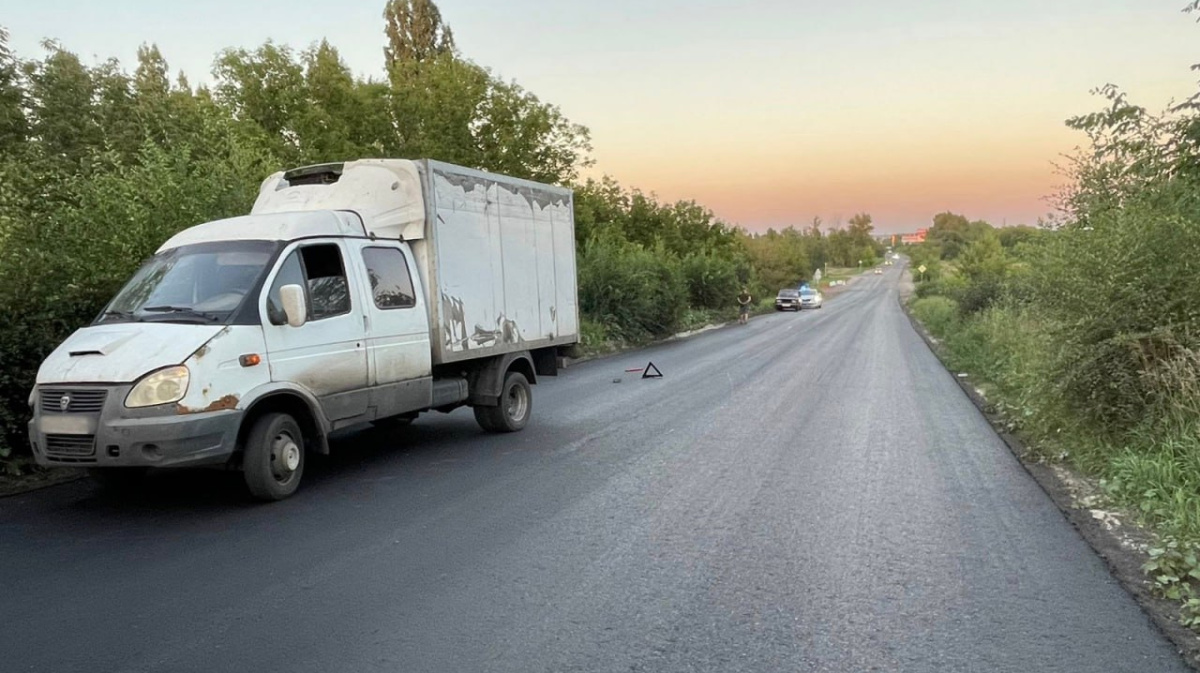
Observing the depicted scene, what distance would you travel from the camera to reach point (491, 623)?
449 cm

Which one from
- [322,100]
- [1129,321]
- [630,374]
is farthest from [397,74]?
[1129,321]

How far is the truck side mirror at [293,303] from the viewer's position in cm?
694

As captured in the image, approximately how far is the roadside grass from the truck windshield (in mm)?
6841

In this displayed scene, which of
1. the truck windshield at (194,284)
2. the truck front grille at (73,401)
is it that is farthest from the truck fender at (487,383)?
the truck front grille at (73,401)

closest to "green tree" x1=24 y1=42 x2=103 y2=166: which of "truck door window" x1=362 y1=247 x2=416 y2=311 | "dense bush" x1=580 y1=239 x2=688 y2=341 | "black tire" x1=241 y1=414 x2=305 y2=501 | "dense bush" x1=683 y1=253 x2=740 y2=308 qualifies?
"dense bush" x1=580 y1=239 x2=688 y2=341

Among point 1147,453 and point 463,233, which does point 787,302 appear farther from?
point 1147,453

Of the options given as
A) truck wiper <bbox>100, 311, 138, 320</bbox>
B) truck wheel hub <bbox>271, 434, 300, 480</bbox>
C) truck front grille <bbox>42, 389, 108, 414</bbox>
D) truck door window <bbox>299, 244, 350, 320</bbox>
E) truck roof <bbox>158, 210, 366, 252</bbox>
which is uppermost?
truck roof <bbox>158, 210, 366, 252</bbox>

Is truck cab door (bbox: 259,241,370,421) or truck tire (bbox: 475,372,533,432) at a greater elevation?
truck cab door (bbox: 259,241,370,421)

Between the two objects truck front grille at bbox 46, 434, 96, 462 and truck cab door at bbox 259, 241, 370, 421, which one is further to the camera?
truck cab door at bbox 259, 241, 370, 421

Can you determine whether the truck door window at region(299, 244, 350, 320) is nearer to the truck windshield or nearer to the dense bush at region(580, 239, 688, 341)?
the truck windshield

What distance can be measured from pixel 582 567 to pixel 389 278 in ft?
13.4

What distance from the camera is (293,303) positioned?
22.9 ft

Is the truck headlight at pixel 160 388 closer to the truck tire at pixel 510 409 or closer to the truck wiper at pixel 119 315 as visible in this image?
the truck wiper at pixel 119 315

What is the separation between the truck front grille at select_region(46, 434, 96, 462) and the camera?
624 cm
